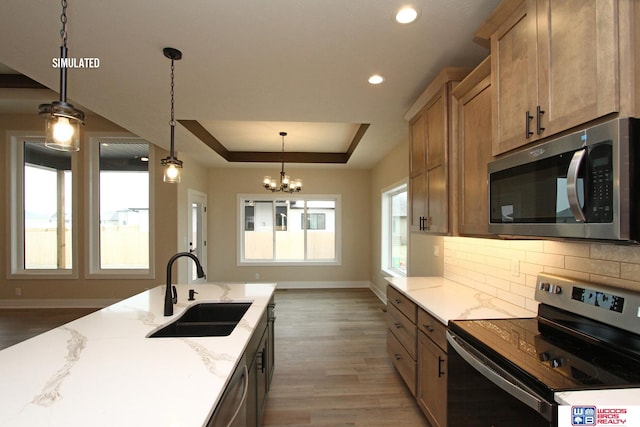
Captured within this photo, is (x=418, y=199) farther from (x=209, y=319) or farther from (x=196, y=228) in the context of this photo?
(x=196, y=228)

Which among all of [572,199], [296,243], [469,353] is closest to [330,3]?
[572,199]

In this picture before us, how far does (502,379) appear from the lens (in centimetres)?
112

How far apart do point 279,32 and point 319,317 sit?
3780mm

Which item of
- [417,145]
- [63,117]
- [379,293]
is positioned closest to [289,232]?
[379,293]

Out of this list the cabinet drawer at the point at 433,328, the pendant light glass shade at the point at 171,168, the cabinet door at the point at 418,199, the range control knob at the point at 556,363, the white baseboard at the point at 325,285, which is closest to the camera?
the range control knob at the point at 556,363

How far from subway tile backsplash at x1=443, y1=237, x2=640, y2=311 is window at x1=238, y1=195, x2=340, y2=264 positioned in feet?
12.7

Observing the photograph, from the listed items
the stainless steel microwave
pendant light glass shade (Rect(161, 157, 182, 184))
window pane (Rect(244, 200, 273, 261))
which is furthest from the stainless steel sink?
window pane (Rect(244, 200, 273, 261))

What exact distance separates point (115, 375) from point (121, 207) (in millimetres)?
4737

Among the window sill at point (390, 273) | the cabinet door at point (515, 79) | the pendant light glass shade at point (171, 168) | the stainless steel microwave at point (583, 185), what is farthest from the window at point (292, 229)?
the stainless steel microwave at point (583, 185)

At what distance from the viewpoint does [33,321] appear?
13.7 feet

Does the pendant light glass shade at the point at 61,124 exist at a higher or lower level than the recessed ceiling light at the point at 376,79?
lower

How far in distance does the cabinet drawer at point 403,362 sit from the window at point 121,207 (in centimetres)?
417

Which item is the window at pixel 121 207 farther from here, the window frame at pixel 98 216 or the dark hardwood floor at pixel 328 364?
the dark hardwood floor at pixel 328 364

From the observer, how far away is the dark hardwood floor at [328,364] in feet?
7.30
